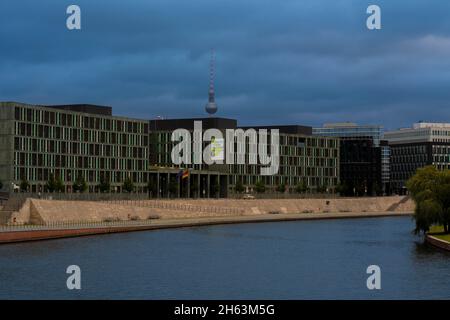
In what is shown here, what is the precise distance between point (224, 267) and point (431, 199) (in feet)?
110

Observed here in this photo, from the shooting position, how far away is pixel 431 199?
96.8 meters

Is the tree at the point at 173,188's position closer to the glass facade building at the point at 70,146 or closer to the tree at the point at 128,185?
the glass facade building at the point at 70,146

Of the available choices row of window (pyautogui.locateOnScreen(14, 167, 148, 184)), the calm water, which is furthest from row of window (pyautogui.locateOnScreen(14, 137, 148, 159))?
the calm water

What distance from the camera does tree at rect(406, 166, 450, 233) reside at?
95.1m

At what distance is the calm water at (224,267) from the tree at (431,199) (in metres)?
3.25

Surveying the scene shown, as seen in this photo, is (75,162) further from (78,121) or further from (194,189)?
(194,189)

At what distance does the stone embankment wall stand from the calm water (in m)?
14.2

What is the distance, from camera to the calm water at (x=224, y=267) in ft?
191

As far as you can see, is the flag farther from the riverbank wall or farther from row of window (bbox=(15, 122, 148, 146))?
the riverbank wall

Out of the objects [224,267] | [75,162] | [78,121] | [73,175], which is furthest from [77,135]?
[224,267]
